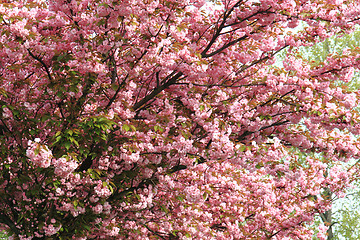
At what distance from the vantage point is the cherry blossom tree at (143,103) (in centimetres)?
712

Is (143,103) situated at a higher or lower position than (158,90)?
lower

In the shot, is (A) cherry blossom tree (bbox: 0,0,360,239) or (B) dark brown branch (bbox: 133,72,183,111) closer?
(A) cherry blossom tree (bbox: 0,0,360,239)

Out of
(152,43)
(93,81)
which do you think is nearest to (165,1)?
(152,43)

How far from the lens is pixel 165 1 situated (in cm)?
716

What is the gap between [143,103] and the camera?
8.16m

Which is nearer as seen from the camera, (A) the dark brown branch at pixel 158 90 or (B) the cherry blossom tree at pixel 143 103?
(B) the cherry blossom tree at pixel 143 103

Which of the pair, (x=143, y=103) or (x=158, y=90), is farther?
(x=143, y=103)

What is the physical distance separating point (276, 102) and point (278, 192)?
15.9 ft

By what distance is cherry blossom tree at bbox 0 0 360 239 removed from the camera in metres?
7.12

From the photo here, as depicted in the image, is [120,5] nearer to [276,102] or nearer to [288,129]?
[276,102]

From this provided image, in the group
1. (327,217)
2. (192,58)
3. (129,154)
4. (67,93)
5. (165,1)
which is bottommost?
(129,154)

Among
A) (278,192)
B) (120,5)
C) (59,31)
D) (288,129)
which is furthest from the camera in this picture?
(278,192)

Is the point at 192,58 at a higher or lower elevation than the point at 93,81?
higher

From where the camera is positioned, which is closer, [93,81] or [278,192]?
[93,81]
